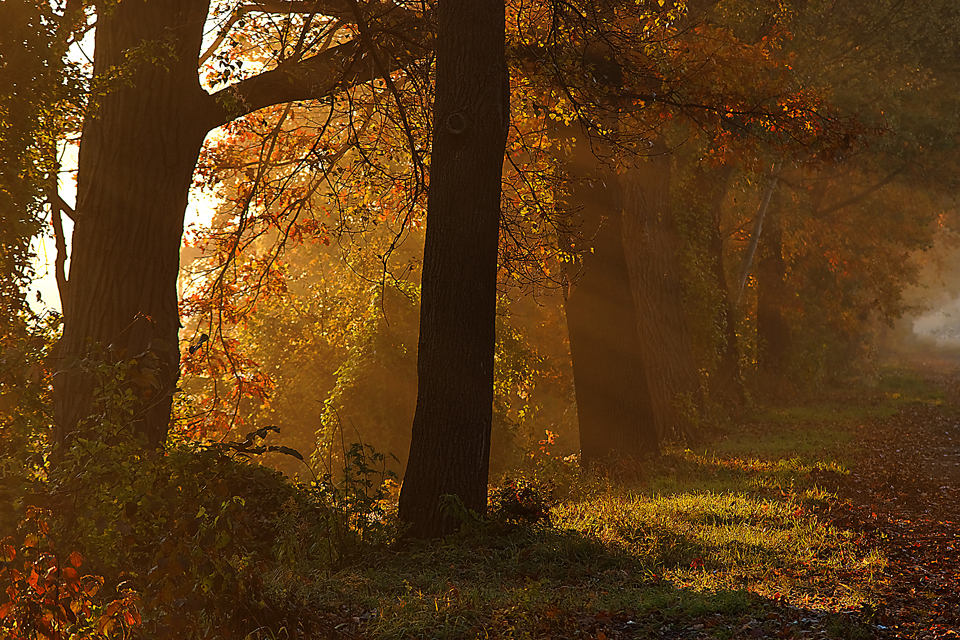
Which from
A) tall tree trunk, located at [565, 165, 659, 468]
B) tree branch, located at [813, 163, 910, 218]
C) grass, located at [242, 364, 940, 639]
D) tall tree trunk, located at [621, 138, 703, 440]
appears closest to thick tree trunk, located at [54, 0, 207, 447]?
grass, located at [242, 364, 940, 639]

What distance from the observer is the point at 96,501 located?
15.2ft

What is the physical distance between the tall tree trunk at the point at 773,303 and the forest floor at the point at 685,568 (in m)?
15.4

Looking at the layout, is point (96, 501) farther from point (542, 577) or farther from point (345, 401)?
point (345, 401)

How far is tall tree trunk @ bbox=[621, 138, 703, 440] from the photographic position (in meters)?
15.6

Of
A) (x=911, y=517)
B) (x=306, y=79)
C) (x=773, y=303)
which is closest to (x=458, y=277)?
(x=306, y=79)

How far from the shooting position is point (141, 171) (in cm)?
889

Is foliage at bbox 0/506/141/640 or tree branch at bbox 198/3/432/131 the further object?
tree branch at bbox 198/3/432/131

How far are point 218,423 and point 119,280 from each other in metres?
6.25

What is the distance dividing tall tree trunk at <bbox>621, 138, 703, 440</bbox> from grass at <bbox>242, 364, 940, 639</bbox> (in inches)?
211

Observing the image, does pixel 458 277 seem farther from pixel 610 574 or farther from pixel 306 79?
pixel 306 79

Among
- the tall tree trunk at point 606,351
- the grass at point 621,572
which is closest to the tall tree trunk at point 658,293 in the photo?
the tall tree trunk at point 606,351

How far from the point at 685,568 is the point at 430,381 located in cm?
278

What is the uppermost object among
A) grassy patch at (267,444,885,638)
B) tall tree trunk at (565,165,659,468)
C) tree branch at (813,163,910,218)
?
tree branch at (813,163,910,218)

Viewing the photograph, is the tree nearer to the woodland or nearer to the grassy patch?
the woodland
